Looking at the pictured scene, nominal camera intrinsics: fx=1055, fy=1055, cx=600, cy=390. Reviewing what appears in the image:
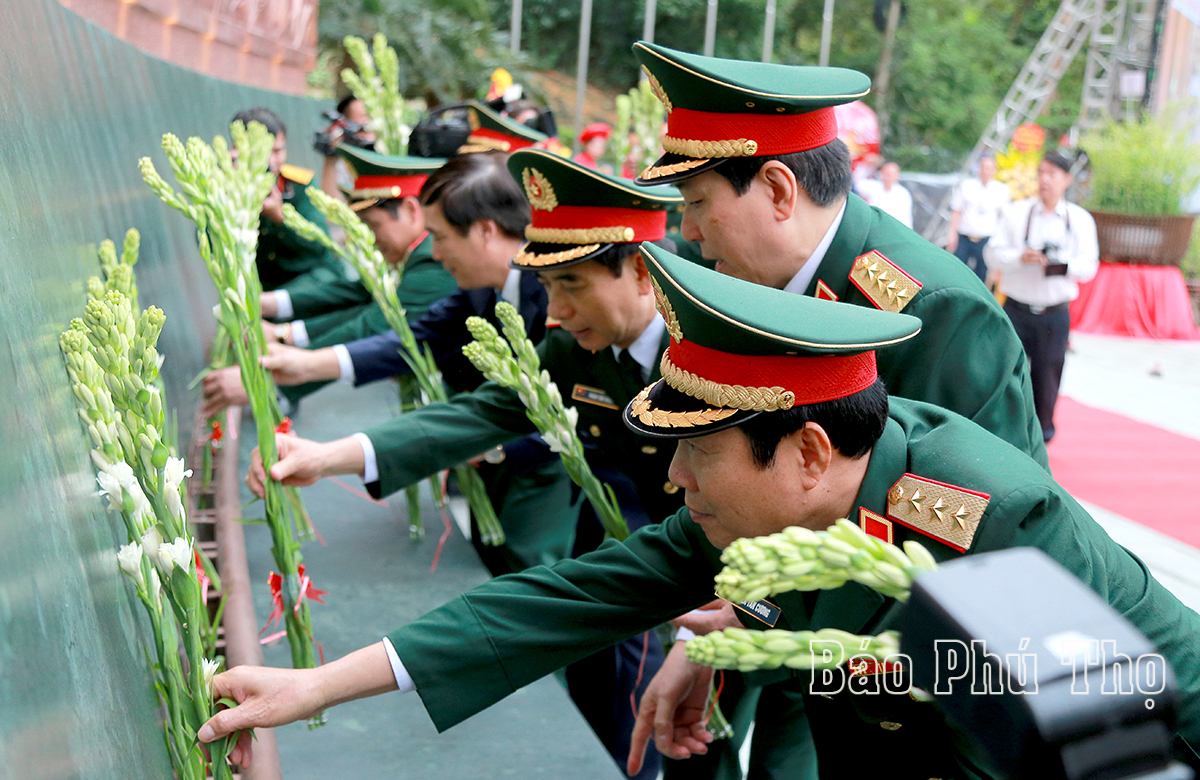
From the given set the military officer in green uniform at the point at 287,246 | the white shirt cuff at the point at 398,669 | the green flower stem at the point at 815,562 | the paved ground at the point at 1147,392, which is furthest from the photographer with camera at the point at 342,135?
the paved ground at the point at 1147,392

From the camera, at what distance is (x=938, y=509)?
1221 millimetres

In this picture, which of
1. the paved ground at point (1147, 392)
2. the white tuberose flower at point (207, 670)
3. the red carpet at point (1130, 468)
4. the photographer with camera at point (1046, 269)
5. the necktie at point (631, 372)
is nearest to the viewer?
the white tuberose flower at point (207, 670)

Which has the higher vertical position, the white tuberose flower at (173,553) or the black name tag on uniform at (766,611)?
the white tuberose flower at (173,553)

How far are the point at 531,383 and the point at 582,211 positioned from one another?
41 centimetres

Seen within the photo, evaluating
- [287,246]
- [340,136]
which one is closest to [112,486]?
[287,246]

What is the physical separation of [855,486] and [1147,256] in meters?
10.4

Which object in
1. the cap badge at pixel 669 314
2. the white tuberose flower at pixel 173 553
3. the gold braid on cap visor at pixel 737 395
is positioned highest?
the cap badge at pixel 669 314

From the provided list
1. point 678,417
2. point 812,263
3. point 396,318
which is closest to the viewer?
point 678,417

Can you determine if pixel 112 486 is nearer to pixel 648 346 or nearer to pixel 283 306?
pixel 648 346

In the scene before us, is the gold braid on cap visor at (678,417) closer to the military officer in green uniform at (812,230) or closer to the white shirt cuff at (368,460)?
the military officer in green uniform at (812,230)

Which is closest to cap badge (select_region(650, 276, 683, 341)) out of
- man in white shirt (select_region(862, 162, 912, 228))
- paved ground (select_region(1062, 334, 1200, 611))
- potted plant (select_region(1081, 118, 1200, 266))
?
paved ground (select_region(1062, 334, 1200, 611))

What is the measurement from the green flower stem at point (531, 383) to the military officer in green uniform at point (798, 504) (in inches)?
16.6

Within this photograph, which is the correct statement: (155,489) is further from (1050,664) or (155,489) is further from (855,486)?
(1050,664)

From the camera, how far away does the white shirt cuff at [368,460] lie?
86.9 inches
